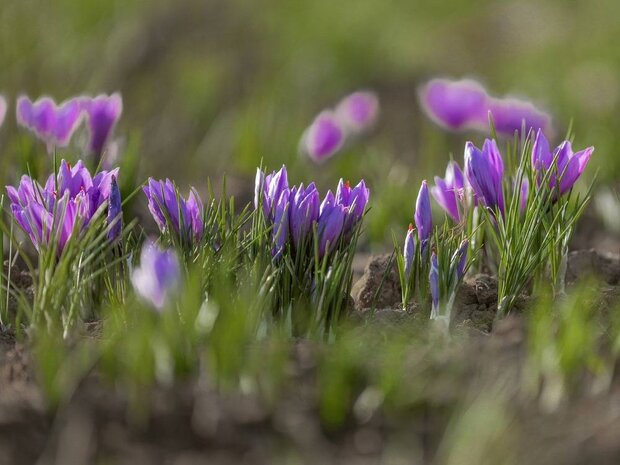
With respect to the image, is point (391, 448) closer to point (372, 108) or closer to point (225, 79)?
point (372, 108)

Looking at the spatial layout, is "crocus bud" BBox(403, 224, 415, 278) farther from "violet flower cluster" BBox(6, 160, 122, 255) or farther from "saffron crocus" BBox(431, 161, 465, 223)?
"violet flower cluster" BBox(6, 160, 122, 255)

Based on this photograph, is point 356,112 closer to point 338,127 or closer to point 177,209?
point 338,127

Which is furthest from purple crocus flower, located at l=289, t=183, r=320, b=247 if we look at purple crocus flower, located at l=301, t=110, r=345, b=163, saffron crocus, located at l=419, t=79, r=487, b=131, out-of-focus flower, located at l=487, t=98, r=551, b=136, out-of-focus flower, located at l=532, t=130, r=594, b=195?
purple crocus flower, located at l=301, t=110, r=345, b=163

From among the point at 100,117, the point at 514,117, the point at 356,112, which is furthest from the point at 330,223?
the point at 356,112

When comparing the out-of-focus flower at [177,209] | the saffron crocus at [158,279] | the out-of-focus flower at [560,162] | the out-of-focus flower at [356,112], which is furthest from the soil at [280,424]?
the out-of-focus flower at [356,112]

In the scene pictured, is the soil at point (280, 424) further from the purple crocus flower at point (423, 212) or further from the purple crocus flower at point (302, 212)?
the purple crocus flower at point (423, 212)

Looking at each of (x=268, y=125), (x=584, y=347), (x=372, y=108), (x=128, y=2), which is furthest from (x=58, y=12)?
(x=584, y=347)
